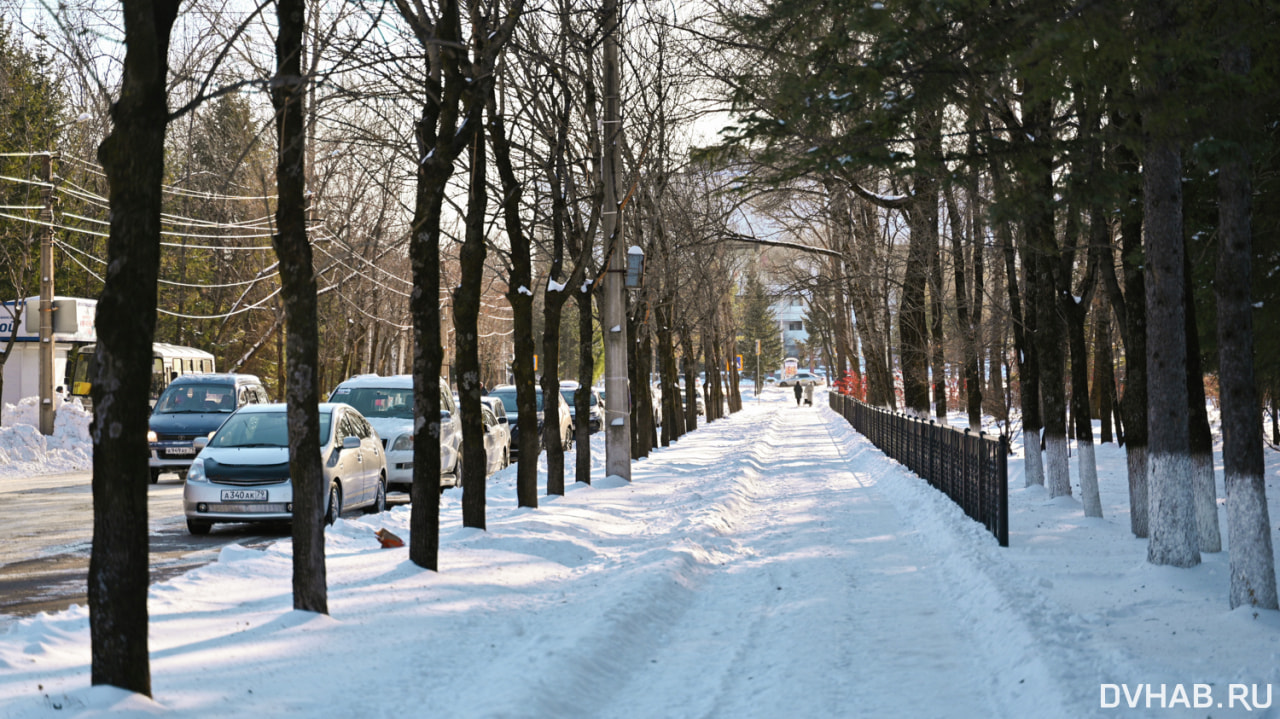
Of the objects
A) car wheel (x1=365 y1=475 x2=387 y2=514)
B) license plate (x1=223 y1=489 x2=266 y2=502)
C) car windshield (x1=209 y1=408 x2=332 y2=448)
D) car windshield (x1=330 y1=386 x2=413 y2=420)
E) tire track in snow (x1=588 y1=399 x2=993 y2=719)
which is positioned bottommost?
tire track in snow (x1=588 y1=399 x2=993 y2=719)

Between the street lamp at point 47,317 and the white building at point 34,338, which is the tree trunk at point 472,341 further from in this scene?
the white building at point 34,338

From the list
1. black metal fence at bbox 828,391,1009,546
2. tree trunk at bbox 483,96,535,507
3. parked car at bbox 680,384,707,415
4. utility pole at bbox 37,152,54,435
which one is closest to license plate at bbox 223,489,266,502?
tree trunk at bbox 483,96,535,507

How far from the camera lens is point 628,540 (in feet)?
44.0

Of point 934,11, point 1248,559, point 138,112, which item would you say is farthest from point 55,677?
point 1248,559

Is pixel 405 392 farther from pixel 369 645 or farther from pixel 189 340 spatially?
pixel 189 340

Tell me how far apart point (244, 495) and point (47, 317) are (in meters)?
17.0

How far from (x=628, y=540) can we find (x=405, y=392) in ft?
27.9

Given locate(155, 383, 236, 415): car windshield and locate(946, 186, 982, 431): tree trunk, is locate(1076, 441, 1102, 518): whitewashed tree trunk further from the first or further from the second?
locate(155, 383, 236, 415): car windshield

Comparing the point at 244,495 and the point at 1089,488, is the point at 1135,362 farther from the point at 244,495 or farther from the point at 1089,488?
the point at 244,495

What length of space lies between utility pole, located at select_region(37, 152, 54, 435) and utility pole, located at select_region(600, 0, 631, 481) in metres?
15.1

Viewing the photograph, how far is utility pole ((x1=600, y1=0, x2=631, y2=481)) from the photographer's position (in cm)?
1988

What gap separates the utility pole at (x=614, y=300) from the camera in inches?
782

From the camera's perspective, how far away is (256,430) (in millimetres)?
15086

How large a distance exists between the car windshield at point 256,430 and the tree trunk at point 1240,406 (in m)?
10.2
